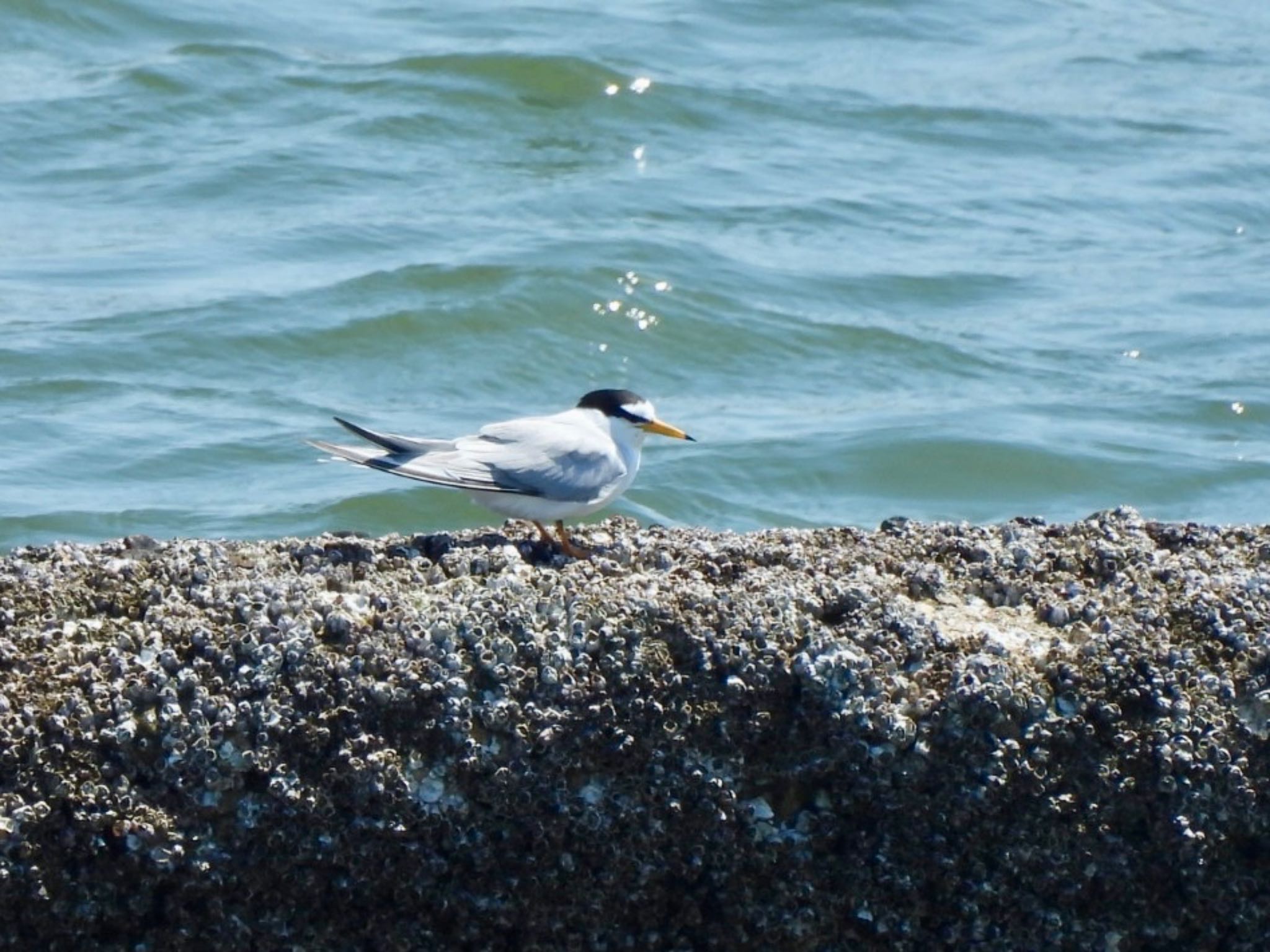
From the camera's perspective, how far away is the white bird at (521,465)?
445cm

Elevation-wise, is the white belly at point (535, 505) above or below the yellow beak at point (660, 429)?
below

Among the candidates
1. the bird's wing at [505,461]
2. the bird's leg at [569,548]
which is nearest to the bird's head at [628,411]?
the bird's wing at [505,461]

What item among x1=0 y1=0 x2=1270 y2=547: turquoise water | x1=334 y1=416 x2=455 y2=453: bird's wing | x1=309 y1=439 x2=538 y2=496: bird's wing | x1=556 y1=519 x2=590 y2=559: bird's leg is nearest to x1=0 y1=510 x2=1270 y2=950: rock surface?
x1=556 y1=519 x2=590 y2=559: bird's leg

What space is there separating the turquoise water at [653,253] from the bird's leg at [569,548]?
3.51 m

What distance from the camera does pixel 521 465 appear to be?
454cm

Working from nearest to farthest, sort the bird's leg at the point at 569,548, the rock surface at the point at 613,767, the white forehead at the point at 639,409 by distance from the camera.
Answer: the rock surface at the point at 613,767 < the bird's leg at the point at 569,548 < the white forehead at the point at 639,409

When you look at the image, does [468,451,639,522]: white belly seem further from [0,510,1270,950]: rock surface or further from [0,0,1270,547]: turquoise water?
[0,0,1270,547]: turquoise water

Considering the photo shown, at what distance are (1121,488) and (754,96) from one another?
564cm

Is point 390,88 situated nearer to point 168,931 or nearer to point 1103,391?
point 1103,391

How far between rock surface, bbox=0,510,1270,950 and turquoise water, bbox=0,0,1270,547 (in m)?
4.45

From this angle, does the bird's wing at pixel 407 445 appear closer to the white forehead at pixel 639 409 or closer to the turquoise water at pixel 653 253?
the white forehead at pixel 639 409

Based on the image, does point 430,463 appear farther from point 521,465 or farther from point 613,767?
point 613,767

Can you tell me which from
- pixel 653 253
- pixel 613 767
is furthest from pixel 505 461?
pixel 653 253

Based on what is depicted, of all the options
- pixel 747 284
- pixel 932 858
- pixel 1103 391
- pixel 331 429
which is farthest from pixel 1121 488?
pixel 932 858
